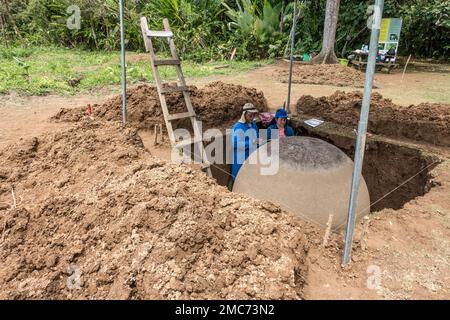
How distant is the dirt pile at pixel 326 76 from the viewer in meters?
10.5

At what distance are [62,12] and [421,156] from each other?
53.0 ft

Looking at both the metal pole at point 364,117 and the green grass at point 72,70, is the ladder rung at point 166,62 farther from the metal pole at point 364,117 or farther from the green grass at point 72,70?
the green grass at point 72,70

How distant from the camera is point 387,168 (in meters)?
5.72

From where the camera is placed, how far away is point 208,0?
52.2 ft

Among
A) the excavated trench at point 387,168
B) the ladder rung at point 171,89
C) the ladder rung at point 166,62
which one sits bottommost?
the excavated trench at point 387,168

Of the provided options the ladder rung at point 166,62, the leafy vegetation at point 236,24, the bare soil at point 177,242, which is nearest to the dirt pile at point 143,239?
the bare soil at point 177,242

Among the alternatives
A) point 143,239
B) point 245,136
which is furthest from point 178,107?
point 143,239

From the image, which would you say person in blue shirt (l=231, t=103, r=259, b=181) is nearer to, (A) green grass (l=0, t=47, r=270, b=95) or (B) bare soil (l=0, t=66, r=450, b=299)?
(B) bare soil (l=0, t=66, r=450, b=299)

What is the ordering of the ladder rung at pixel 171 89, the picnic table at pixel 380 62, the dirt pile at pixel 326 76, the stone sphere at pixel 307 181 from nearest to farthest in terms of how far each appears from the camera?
the stone sphere at pixel 307 181, the ladder rung at pixel 171 89, the dirt pile at pixel 326 76, the picnic table at pixel 380 62

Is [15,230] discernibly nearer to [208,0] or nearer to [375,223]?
[375,223]

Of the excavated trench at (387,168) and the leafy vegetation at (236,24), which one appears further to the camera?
the leafy vegetation at (236,24)

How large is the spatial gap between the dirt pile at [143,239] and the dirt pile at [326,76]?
25.3 feet

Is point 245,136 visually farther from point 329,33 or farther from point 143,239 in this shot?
point 329,33

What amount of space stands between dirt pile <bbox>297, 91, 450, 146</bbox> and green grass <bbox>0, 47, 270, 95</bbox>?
483cm
